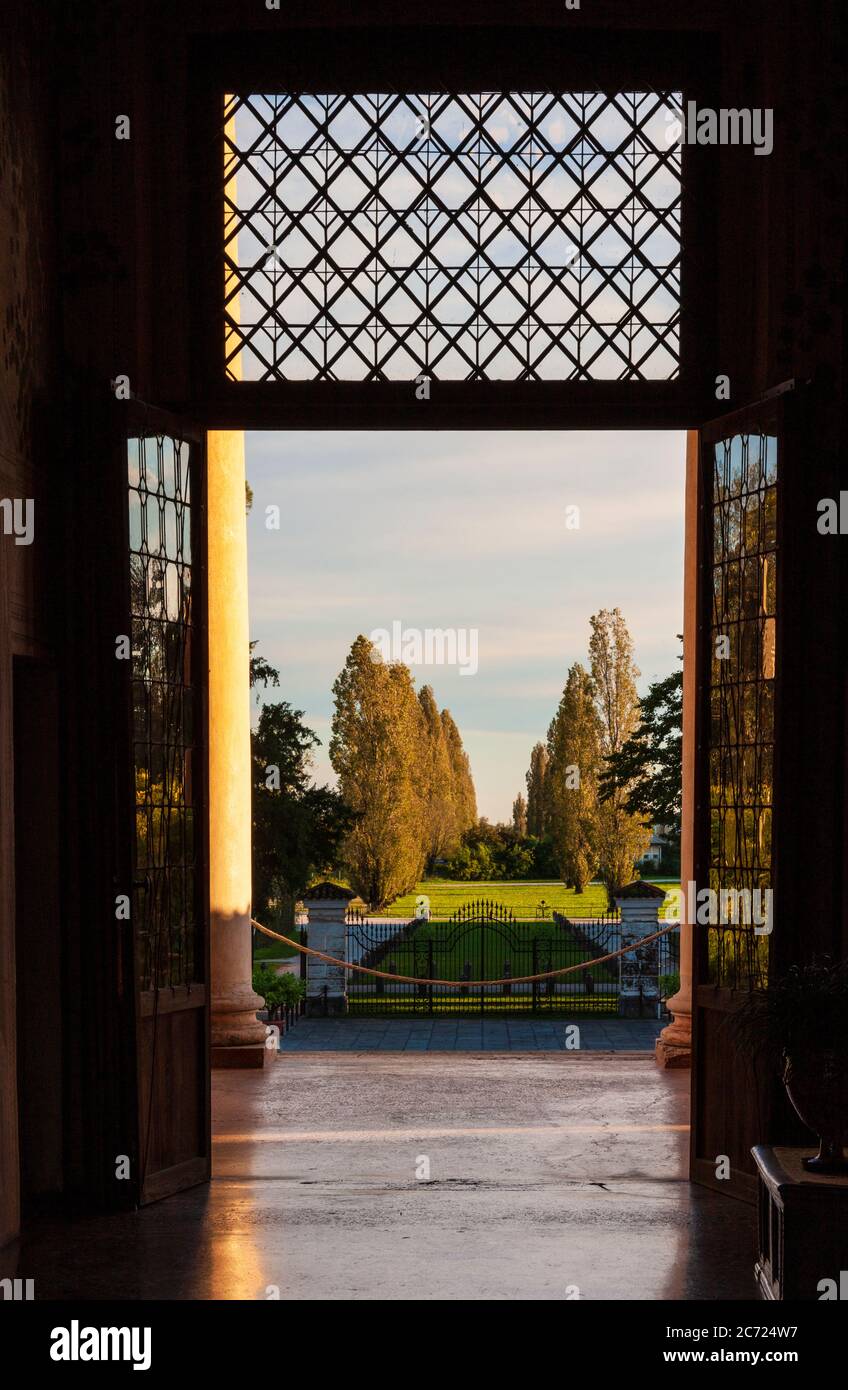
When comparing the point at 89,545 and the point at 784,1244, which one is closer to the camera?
the point at 784,1244

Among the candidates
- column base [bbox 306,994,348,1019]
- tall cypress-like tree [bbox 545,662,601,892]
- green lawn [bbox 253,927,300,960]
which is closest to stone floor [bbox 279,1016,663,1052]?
column base [bbox 306,994,348,1019]

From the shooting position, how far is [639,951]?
58.9 ft

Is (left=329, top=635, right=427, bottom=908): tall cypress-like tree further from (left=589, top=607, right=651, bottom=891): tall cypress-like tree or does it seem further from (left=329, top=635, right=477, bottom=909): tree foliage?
(left=589, top=607, right=651, bottom=891): tall cypress-like tree

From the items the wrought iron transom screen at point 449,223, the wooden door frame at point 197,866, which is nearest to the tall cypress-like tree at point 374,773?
the wooden door frame at point 197,866

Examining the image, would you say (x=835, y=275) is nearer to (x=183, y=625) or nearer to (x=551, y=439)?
(x=183, y=625)

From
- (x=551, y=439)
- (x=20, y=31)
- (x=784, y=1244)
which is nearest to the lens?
(x=784, y=1244)

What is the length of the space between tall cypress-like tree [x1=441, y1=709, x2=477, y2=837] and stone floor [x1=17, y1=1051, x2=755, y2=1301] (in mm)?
39205

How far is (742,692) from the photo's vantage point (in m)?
7.30

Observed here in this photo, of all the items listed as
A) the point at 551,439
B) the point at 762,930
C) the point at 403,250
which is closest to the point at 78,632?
the point at 403,250

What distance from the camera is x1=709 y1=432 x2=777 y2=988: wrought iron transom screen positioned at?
7.07 m

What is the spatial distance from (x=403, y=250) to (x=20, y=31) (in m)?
2.18

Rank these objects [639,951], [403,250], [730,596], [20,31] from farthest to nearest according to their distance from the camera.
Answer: [639,951]
[403,250]
[730,596]
[20,31]

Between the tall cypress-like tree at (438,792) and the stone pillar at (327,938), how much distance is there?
2496 centimetres

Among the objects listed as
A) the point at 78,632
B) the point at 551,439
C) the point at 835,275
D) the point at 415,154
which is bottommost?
the point at 78,632
